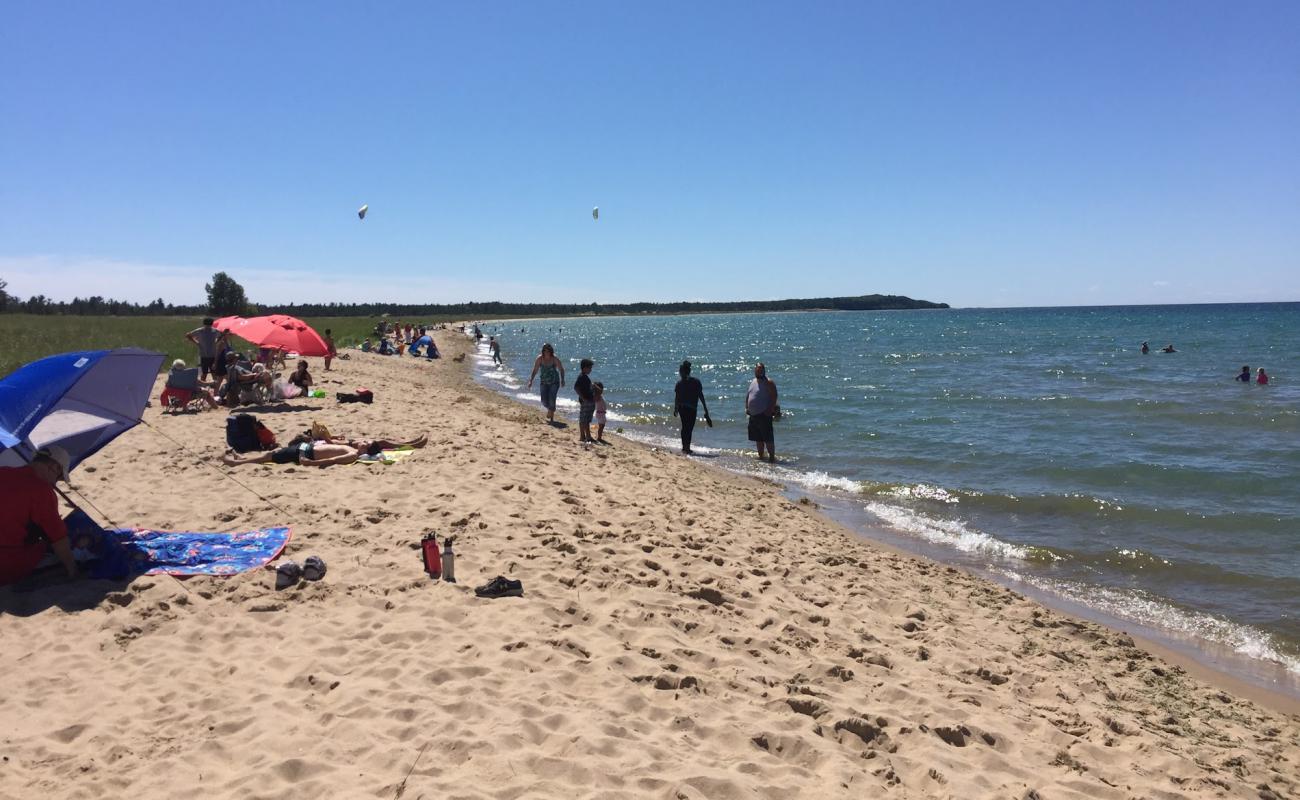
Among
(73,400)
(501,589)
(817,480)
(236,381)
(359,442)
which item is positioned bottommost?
(817,480)

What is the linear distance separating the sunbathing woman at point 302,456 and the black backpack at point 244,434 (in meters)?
0.14

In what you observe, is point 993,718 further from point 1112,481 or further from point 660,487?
point 1112,481

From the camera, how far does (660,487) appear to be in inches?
415

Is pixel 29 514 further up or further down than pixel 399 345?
further down

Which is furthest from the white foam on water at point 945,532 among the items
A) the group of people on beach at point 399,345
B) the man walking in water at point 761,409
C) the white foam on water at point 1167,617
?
the group of people on beach at point 399,345

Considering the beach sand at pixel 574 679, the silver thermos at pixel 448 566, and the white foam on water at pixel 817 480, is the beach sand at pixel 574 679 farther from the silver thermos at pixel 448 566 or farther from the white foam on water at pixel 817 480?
the white foam on water at pixel 817 480

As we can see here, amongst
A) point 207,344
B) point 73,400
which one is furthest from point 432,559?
point 207,344

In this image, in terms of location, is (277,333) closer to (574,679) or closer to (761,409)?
(761,409)

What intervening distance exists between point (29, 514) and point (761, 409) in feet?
35.6

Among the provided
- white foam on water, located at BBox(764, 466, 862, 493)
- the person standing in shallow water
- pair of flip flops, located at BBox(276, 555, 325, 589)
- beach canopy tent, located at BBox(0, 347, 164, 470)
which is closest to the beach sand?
pair of flip flops, located at BBox(276, 555, 325, 589)

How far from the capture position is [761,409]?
14242 mm

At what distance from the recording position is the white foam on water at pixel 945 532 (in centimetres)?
952

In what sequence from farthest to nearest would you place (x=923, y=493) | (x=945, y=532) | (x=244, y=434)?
(x=923, y=493), (x=945, y=532), (x=244, y=434)

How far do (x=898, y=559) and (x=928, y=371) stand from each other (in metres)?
30.0
